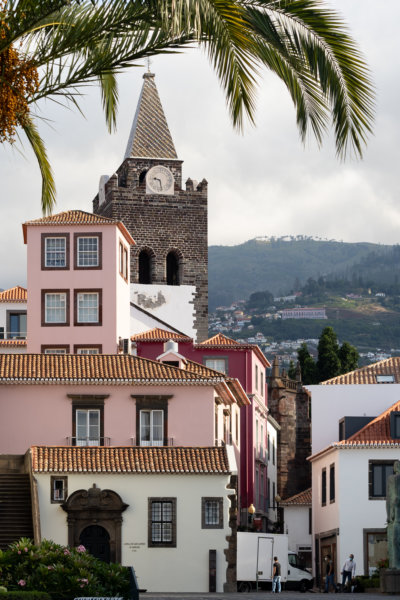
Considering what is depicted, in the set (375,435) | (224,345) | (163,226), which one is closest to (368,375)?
(224,345)

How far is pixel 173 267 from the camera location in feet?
311

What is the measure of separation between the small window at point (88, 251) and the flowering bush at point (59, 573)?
1612 inches

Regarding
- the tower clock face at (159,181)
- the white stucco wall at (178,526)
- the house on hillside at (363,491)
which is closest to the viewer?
the white stucco wall at (178,526)

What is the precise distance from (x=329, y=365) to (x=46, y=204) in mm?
87814

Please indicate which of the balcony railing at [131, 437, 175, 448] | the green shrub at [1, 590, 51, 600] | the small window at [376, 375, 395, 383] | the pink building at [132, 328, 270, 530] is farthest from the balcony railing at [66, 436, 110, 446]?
the green shrub at [1, 590, 51, 600]

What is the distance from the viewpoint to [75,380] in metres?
51.7

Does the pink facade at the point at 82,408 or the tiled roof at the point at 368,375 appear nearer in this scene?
the pink facade at the point at 82,408

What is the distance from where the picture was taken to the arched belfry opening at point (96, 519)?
46.1m

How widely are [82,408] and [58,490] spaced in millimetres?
6214

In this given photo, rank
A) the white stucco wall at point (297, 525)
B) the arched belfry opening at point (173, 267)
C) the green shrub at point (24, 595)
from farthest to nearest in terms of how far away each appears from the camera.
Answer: the arched belfry opening at point (173, 267) < the white stucco wall at point (297, 525) < the green shrub at point (24, 595)

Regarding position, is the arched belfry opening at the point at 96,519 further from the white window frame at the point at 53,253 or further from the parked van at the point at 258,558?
the white window frame at the point at 53,253

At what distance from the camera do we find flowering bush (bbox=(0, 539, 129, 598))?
2323cm

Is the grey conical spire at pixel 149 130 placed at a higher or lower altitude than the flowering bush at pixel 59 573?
higher

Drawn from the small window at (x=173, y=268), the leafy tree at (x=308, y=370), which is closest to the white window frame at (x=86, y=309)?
the small window at (x=173, y=268)
